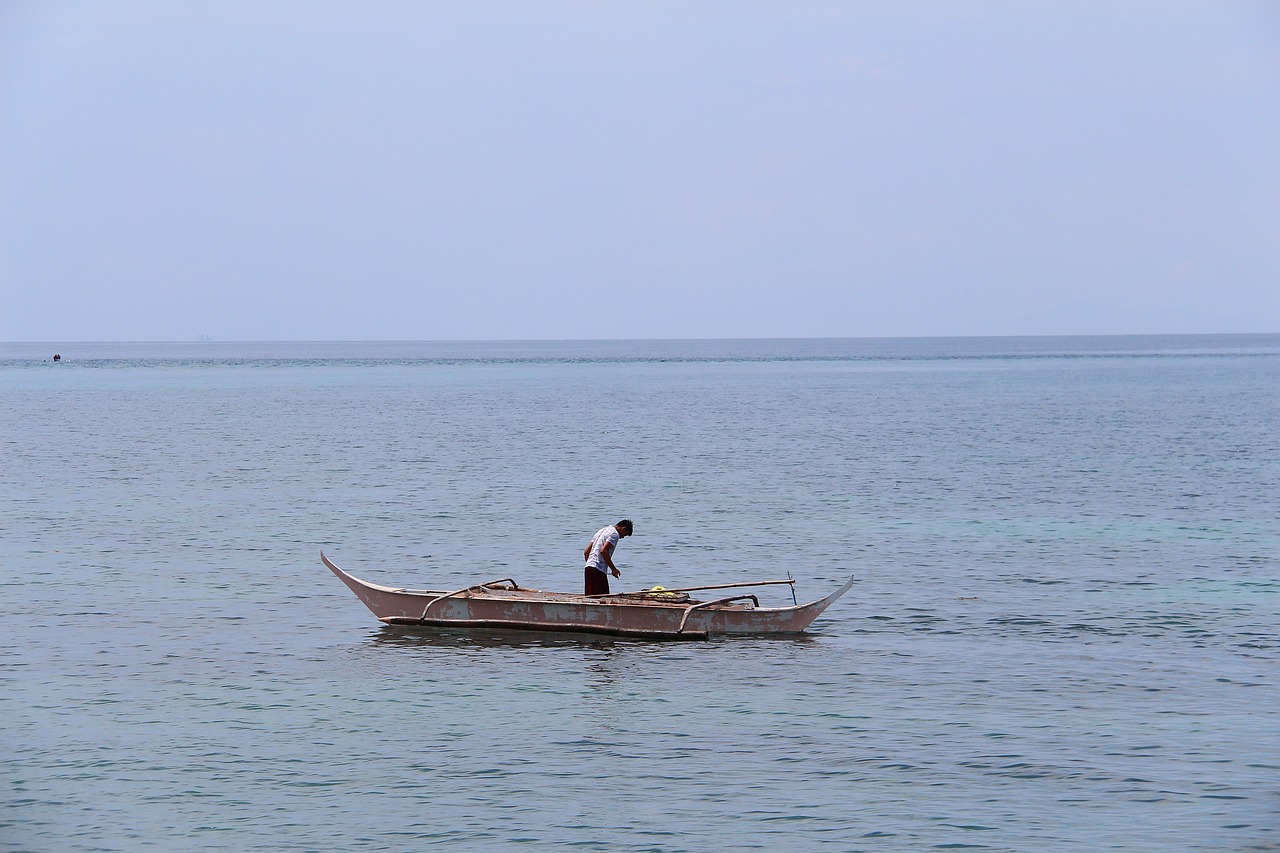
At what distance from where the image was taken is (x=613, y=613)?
987 inches

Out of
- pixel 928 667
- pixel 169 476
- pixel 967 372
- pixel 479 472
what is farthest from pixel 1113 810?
pixel 967 372

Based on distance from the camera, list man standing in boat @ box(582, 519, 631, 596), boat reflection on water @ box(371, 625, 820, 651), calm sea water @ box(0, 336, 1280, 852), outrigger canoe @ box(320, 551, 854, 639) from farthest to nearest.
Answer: man standing in boat @ box(582, 519, 631, 596) < outrigger canoe @ box(320, 551, 854, 639) < boat reflection on water @ box(371, 625, 820, 651) < calm sea water @ box(0, 336, 1280, 852)

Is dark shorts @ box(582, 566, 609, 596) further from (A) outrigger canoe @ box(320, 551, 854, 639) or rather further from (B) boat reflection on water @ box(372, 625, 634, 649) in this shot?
(B) boat reflection on water @ box(372, 625, 634, 649)

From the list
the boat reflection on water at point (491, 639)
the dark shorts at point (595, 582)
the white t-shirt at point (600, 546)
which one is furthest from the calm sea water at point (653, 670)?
the white t-shirt at point (600, 546)

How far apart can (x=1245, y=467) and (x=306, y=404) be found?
82782mm

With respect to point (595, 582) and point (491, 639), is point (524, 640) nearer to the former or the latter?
point (491, 639)

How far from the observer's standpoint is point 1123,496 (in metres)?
48.4

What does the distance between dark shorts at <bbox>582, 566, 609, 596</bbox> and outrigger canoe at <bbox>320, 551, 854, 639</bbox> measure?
0.30 m

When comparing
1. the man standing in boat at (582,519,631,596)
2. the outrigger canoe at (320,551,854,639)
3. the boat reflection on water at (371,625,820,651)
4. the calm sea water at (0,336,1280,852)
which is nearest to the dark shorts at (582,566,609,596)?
the man standing in boat at (582,519,631,596)

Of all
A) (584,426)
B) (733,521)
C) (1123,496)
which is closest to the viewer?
(733,521)

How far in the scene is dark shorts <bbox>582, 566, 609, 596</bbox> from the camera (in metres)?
25.8

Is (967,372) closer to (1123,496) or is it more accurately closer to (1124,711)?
(1123,496)

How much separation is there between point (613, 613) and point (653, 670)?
236 cm

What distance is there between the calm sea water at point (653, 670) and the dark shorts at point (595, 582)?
154cm
